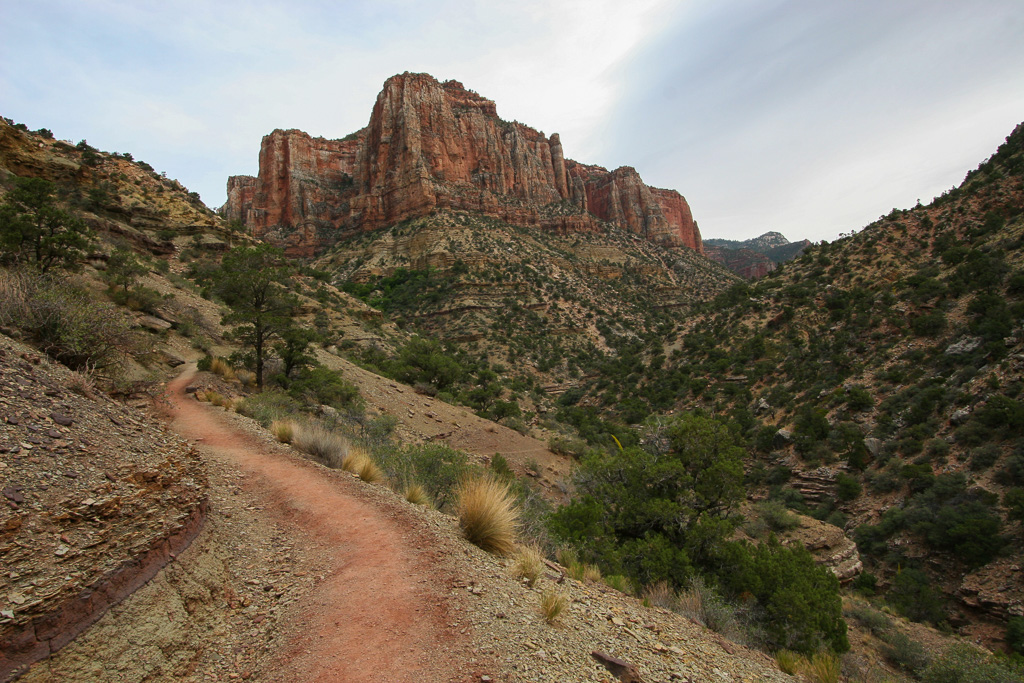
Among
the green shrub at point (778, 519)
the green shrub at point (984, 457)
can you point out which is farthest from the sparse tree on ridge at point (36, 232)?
the green shrub at point (984, 457)

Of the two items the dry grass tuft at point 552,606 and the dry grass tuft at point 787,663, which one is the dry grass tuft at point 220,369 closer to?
the dry grass tuft at point 552,606

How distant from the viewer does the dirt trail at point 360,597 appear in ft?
9.53

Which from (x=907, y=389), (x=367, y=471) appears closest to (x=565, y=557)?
(x=367, y=471)

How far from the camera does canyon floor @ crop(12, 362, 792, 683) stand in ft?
9.29

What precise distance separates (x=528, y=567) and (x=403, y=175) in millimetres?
69480

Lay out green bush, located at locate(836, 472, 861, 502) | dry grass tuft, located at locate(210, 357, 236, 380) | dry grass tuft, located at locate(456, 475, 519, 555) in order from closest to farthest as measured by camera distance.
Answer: dry grass tuft, located at locate(456, 475, 519, 555)
dry grass tuft, located at locate(210, 357, 236, 380)
green bush, located at locate(836, 472, 861, 502)

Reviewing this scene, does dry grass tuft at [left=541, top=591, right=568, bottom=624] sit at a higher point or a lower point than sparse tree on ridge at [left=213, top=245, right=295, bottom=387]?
lower

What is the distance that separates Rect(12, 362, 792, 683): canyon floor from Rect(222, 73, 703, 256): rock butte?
63.5m

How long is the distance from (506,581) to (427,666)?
1.48 m

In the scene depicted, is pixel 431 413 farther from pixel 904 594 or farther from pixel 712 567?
pixel 904 594

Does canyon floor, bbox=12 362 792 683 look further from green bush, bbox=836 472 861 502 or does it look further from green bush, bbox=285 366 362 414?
green bush, bbox=836 472 861 502

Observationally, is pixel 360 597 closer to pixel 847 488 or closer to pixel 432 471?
pixel 432 471

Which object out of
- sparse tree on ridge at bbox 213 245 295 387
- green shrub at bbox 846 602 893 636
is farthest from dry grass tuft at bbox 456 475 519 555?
sparse tree on ridge at bbox 213 245 295 387

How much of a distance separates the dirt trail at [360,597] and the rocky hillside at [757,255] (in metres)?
127
